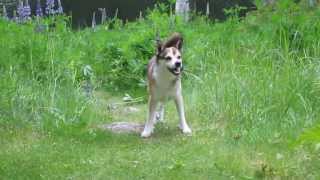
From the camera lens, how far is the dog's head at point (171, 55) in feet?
22.7

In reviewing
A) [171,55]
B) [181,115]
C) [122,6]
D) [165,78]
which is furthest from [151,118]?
[122,6]

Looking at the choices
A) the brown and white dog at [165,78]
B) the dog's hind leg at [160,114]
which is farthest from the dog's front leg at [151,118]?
the dog's hind leg at [160,114]

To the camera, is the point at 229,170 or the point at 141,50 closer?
the point at 229,170

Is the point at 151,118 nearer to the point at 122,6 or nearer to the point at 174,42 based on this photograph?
the point at 174,42

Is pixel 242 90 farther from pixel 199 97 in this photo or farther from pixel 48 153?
pixel 48 153

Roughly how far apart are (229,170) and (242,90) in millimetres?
1949

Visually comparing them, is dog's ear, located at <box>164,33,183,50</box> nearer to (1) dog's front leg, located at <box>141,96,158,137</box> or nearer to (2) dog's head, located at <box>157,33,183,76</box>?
(2) dog's head, located at <box>157,33,183,76</box>

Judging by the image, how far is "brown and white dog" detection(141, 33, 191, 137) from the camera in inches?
274

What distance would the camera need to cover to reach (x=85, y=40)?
11.2 metres

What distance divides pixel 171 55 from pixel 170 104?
208cm

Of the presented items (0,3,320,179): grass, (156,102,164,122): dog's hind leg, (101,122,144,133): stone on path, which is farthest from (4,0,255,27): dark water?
(101,122,144,133): stone on path

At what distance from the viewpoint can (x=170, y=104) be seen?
894cm

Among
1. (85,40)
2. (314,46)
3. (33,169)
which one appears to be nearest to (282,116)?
(314,46)

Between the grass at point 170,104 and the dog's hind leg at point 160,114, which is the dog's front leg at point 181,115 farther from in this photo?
the dog's hind leg at point 160,114
